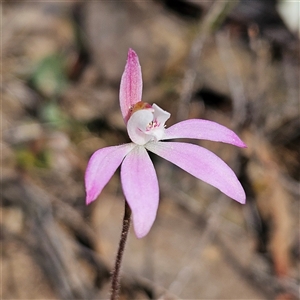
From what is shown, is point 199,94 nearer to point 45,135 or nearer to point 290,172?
point 290,172

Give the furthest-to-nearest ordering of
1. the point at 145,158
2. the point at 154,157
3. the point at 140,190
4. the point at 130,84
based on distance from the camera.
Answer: the point at 154,157 < the point at 130,84 < the point at 145,158 < the point at 140,190

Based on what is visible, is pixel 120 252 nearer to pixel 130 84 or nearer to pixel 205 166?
pixel 205 166

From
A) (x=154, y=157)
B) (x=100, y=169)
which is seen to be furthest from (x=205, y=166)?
(x=154, y=157)

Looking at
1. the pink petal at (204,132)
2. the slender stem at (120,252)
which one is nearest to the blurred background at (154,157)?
the slender stem at (120,252)

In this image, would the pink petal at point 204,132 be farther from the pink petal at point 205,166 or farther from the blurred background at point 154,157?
the blurred background at point 154,157

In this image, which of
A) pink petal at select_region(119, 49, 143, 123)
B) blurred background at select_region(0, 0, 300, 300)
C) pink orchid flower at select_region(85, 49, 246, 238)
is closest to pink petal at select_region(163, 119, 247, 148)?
pink orchid flower at select_region(85, 49, 246, 238)

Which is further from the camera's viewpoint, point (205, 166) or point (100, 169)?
point (205, 166)

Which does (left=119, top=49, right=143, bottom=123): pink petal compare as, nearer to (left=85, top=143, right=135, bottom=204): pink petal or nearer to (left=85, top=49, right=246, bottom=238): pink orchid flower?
(left=85, top=49, right=246, bottom=238): pink orchid flower
